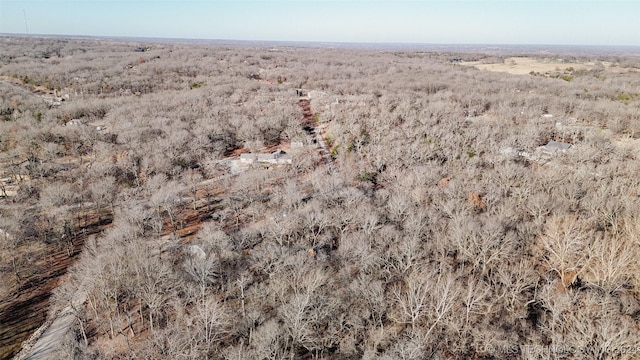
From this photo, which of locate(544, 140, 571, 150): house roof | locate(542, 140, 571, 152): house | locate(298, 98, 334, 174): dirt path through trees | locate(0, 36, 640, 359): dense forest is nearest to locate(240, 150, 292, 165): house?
locate(0, 36, 640, 359): dense forest

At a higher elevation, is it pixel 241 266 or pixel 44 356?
pixel 241 266

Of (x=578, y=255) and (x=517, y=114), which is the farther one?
(x=517, y=114)

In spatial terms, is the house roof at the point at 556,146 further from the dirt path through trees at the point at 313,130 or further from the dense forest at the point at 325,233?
the dirt path through trees at the point at 313,130

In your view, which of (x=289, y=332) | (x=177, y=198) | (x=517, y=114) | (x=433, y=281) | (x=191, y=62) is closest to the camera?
(x=289, y=332)

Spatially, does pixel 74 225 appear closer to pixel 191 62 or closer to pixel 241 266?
pixel 241 266

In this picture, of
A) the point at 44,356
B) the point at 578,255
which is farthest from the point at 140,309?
the point at 578,255

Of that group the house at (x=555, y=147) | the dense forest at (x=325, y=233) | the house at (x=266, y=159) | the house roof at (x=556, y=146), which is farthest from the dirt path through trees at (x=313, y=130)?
the house roof at (x=556, y=146)

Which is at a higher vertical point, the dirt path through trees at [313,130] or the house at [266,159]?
the dirt path through trees at [313,130]

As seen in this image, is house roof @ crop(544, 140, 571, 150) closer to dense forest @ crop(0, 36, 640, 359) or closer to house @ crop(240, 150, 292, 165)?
dense forest @ crop(0, 36, 640, 359)
